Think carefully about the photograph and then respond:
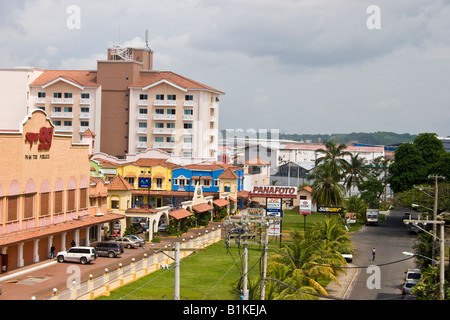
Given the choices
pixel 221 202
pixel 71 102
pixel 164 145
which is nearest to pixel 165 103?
pixel 164 145

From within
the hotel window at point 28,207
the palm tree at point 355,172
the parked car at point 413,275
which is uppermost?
the palm tree at point 355,172

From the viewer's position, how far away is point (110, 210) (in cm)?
6712

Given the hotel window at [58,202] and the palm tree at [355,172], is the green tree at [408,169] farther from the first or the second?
the hotel window at [58,202]

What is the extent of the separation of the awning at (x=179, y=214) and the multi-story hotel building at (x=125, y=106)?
40.2 m

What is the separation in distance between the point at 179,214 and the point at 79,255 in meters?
22.1

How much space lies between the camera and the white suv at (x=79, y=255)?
167ft

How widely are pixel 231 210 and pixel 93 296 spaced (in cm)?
5972

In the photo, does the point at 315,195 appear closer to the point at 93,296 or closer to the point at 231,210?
the point at 231,210

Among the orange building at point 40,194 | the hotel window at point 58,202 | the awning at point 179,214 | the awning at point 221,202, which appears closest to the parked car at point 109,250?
the orange building at point 40,194

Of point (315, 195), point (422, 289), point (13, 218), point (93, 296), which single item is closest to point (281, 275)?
point (422, 289)

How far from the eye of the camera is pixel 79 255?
50781 mm

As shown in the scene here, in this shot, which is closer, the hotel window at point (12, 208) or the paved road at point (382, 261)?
the paved road at point (382, 261)

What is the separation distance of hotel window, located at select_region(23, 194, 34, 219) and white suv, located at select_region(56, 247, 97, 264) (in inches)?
153

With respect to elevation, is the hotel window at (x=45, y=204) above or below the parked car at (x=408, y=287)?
above
